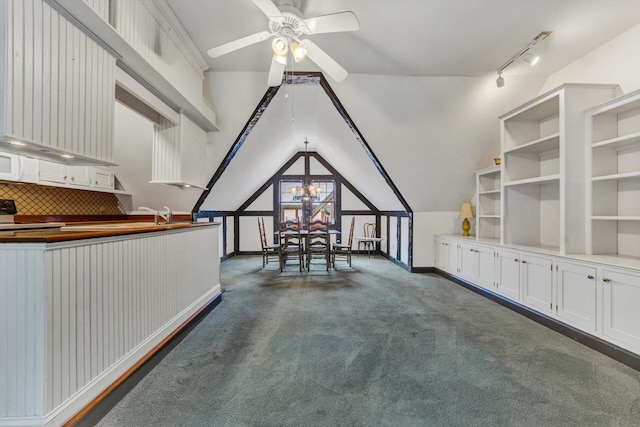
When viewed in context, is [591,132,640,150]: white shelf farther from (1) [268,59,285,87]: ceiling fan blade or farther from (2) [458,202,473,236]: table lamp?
(1) [268,59,285,87]: ceiling fan blade

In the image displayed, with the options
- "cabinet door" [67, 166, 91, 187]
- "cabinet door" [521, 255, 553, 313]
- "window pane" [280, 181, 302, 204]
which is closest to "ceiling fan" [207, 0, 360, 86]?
"cabinet door" [521, 255, 553, 313]

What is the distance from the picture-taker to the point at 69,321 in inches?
54.6

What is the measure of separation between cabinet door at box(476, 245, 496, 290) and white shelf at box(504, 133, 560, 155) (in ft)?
4.16

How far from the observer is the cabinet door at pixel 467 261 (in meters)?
4.14

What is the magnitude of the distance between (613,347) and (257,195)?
7.25 metres

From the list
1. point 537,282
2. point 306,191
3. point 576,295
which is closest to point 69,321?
point 576,295

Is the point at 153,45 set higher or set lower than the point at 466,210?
higher

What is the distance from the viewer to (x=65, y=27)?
1.59 meters

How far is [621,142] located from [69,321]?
13.8 ft

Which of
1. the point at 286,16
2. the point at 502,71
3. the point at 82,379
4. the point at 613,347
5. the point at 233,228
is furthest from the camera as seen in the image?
the point at 233,228

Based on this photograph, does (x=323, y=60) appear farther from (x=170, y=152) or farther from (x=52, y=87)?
(x=170, y=152)

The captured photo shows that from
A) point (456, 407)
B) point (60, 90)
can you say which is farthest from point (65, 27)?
point (456, 407)

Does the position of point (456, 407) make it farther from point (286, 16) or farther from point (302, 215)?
point (302, 215)

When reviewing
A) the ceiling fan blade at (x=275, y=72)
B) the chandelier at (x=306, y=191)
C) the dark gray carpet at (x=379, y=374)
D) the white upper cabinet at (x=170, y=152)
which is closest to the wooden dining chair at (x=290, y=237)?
the chandelier at (x=306, y=191)
